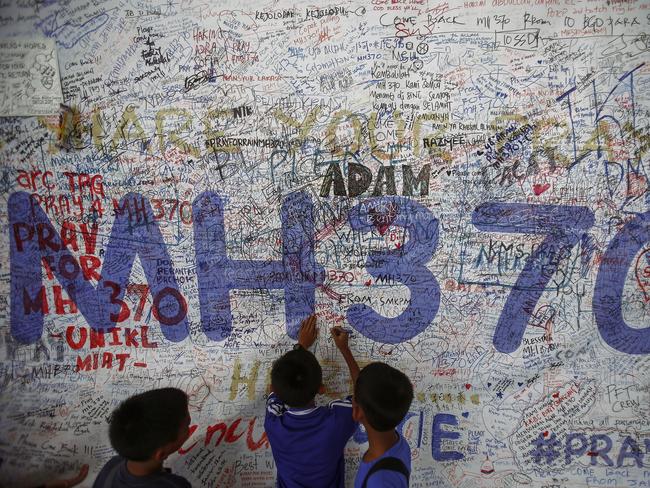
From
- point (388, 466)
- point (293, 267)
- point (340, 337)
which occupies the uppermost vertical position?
point (293, 267)

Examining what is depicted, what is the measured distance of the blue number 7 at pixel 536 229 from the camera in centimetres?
247

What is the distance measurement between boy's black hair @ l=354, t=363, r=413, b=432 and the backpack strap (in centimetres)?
14

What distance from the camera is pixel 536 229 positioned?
8.18ft

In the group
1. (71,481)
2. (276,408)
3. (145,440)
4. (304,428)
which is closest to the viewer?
(145,440)

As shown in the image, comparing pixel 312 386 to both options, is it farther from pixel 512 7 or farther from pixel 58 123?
pixel 512 7

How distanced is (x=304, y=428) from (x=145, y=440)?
79 cm

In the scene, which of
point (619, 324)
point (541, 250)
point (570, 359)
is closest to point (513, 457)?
point (570, 359)

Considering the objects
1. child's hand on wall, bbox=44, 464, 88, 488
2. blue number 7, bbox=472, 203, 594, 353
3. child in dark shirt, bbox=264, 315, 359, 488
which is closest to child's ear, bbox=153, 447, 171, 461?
child in dark shirt, bbox=264, 315, 359, 488

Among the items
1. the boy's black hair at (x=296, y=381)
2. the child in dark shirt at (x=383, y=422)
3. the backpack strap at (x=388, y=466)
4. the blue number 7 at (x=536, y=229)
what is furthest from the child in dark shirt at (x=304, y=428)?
the blue number 7 at (x=536, y=229)

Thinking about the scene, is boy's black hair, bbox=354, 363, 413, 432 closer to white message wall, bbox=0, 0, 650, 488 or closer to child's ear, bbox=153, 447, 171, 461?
white message wall, bbox=0, 0, 650, 488

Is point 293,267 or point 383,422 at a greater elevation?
point 293,267

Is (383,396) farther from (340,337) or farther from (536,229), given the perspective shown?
(536,229)

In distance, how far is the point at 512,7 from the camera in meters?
2.32

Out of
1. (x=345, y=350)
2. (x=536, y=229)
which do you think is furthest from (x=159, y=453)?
(x=536, y=229)
